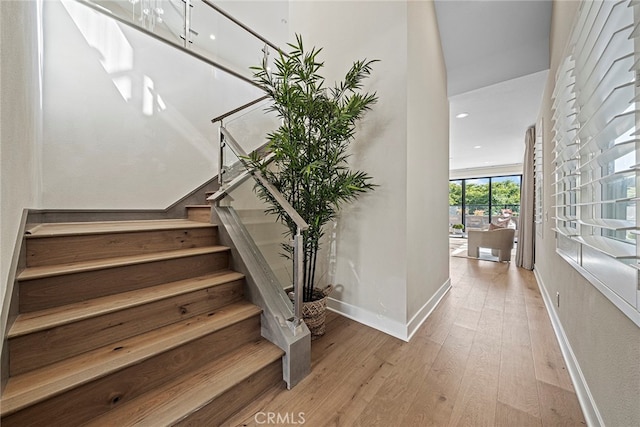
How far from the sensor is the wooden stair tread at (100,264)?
48.9 inches

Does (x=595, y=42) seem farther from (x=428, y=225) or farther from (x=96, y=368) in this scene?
(x=96, y=368)

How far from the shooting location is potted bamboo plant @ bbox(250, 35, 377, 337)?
190 centimetres

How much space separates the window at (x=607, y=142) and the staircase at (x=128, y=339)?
1715 mm

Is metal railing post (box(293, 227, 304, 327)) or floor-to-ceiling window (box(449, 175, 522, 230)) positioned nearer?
metal railing post (box(293, 227, 304, 327))

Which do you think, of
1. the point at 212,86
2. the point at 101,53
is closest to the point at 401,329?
the point at 212,86

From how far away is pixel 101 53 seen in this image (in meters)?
2.79

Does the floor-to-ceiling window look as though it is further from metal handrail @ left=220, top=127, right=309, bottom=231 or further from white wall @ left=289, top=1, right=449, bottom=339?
metal handrail @ left=220, top=127, right=309, bottom=231

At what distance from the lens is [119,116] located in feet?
Result: 9.47

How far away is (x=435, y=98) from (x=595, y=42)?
1650 millimetres

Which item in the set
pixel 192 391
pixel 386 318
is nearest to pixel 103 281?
pixel 192 391

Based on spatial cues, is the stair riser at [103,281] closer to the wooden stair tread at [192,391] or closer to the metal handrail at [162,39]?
the wooden stair tread at [192,391]

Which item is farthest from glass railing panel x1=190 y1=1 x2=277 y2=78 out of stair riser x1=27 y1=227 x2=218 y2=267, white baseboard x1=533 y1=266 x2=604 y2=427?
white baseboard x1=533 y1=266 x2=604 y2=427

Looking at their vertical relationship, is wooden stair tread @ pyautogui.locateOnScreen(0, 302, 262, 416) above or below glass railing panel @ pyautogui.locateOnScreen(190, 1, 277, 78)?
below

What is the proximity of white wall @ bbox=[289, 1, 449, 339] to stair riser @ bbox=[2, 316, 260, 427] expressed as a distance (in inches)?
47.9
